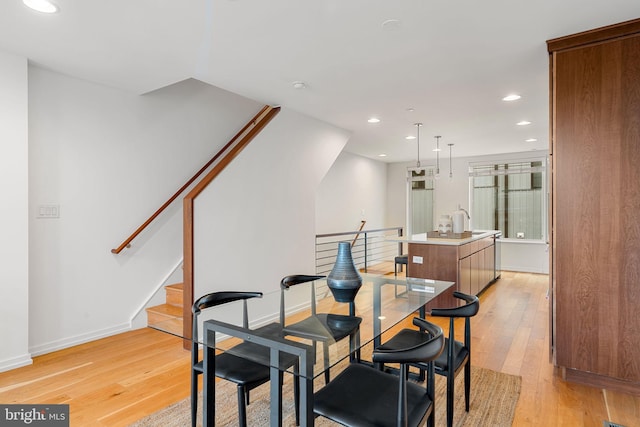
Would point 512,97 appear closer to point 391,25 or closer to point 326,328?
point 391,25

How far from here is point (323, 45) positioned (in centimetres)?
263

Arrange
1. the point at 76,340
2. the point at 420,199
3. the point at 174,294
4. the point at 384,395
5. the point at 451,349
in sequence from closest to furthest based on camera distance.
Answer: the point at 384,395
the point at 451,349
the point at 76,340
the point at 174,294
the point at 420,199

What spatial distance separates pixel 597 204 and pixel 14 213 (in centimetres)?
430

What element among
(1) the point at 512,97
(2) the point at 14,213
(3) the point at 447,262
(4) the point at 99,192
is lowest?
(3) the point at 447,262

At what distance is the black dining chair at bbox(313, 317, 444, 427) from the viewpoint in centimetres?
134

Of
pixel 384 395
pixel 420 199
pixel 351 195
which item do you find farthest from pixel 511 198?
pixel 384 395

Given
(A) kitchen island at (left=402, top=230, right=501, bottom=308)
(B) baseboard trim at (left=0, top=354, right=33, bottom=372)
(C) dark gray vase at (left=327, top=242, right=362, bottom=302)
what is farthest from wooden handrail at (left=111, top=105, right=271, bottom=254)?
(A) kitchen island at (left=402, top=230, right=501, bottom=308)

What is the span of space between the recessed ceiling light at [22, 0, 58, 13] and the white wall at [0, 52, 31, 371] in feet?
2.98

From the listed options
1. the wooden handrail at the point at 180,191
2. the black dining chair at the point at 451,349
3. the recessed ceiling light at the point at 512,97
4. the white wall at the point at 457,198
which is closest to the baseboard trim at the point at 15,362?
the wooden handrail at the point at 180,191

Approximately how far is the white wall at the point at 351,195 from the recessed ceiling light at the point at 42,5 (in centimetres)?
466

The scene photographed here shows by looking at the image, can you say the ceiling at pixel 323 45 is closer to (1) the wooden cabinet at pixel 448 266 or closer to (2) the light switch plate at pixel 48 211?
(2) the light switch plate at pixel 48 211

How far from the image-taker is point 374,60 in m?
2.88

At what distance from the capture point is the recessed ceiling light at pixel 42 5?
2096mm

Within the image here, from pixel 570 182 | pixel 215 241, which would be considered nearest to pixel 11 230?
pixel 215 241
